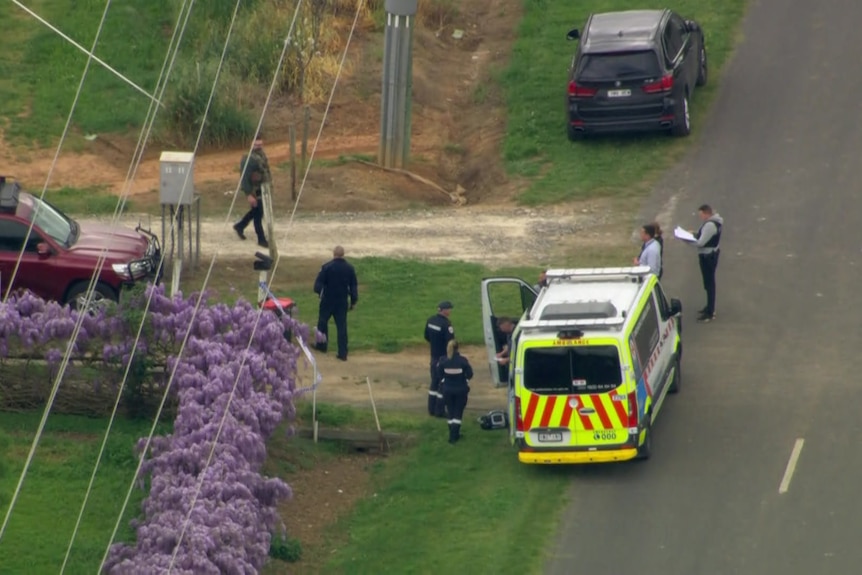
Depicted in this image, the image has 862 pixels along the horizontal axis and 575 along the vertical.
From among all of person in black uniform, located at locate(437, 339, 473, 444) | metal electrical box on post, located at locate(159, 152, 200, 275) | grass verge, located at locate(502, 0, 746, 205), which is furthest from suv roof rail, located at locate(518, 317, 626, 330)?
grass verge, located at locate(502, 0, 746, 205)

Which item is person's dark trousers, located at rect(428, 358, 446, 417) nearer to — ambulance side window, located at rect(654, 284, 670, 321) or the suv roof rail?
the suv roof rail

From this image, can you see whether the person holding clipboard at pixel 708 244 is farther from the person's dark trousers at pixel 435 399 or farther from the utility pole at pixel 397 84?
the utility pole at pixel 397 84

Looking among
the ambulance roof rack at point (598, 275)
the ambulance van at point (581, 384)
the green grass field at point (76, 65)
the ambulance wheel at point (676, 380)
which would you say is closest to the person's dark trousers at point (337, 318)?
the ambulance roof rack at point (598, 275)

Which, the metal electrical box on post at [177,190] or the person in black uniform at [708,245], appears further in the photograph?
the metal electrical box on post at [177,190]

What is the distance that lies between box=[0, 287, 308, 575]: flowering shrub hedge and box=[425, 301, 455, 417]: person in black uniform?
64.9 inches

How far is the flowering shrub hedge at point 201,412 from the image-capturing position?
17641mm

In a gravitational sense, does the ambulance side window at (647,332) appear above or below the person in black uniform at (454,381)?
above

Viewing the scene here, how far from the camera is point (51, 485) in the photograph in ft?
69.3

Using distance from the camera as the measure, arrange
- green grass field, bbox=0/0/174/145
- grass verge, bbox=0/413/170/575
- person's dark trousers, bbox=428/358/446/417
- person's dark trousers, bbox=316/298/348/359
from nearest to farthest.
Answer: grass verge, bbox=0/413/170/575 → person's dark trousers, bbox=428/358/446/417 → person's dark trousers, bbox=316/298/348/359 → green grass field, bbox=0/0/174/145

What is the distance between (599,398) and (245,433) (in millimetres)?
3942

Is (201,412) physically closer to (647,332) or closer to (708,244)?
(647,332)

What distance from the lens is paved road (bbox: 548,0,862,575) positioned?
1977 cm

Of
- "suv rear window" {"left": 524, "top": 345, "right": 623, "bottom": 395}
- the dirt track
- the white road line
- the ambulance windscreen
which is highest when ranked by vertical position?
the dirt track

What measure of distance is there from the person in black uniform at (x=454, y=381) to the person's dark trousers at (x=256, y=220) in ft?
24.1
